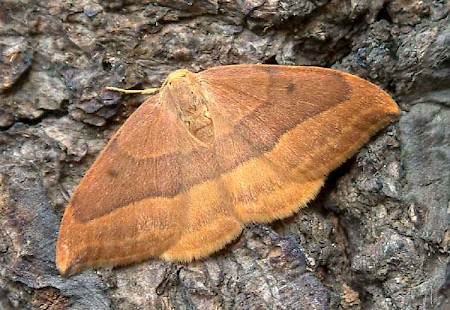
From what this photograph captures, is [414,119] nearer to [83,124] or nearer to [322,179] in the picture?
[322,179]

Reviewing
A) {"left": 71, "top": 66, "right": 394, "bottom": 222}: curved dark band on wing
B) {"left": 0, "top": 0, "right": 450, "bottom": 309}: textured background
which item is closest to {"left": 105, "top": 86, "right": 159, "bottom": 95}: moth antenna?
{"left": 0, "top": 0, "right": 450, "bottom": 309}: textured background

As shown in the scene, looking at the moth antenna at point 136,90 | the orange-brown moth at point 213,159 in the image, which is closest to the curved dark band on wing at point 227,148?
the orange-brown moth at point 213,159

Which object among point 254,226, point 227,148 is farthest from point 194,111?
point 254,226

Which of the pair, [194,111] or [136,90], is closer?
[136,90]

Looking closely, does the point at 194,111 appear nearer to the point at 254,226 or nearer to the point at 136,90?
the point at 136,90

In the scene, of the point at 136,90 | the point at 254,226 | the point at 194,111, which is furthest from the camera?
the point at 194,111

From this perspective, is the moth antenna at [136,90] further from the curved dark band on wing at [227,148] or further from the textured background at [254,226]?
the curved dark band on wing at [227,148]

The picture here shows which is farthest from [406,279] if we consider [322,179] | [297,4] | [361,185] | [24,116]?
[24,116]
